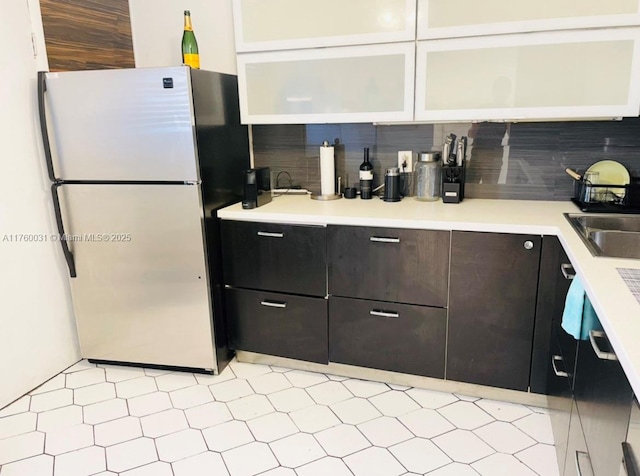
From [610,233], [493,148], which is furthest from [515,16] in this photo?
[610,233]

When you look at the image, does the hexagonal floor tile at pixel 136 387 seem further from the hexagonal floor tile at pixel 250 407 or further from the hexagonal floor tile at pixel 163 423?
the hexagonal floor tile at pixel 250 407

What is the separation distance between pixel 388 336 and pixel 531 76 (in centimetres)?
131

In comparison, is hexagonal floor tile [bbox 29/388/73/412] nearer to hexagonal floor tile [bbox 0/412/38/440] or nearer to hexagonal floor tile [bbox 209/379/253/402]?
hexagonal floor tile [bbox 0/412/38/440]

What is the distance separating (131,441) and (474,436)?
143cm

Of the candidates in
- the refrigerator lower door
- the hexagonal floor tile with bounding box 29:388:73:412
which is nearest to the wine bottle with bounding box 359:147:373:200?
the refrigerator lower door

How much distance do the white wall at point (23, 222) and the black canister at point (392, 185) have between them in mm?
1697

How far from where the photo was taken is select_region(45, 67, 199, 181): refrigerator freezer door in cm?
214

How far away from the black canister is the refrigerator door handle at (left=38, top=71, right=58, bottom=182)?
164 centimetres

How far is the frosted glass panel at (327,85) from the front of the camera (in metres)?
2.23

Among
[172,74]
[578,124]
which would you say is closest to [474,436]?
[578,124]

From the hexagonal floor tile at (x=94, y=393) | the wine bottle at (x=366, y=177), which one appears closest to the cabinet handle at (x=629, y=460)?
the wine bottle at (x=366, y=177)

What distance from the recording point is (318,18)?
7.34ft

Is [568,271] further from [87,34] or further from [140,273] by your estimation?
[87,34]

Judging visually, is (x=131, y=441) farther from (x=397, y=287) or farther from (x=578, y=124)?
(x=578, y=124)
